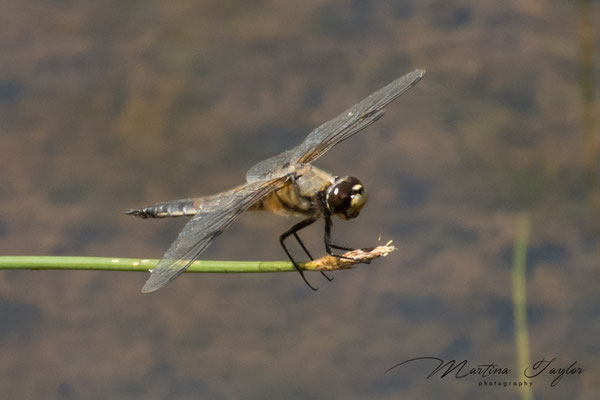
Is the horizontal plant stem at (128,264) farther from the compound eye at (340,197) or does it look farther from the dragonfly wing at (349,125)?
the dragonfly wing at (349,125)

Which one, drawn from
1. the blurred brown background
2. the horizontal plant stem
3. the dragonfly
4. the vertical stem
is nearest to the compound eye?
the dragonfly

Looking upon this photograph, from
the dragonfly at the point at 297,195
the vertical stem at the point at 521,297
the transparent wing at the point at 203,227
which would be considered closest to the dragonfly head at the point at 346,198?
the dragonfly at the point at 297,195


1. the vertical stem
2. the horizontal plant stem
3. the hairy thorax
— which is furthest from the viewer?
the vertical stem

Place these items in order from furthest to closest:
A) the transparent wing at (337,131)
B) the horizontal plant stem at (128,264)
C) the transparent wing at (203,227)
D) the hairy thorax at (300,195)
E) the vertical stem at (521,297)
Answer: the vertical stem at (521,297), the transparent wing at (337,131), the hairy thorax at (300,195), the transparent wing at (203,227), the horizontal plant stem at (128,264)

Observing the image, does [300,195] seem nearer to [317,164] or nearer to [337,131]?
[337,131]

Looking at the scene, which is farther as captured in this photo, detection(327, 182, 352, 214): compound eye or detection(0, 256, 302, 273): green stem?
detection(327, 182, 352, 214): compound eye

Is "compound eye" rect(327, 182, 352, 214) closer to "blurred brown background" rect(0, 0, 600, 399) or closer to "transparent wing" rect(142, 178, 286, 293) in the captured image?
"transparent wing" rect(142, 178, 286, 293)
